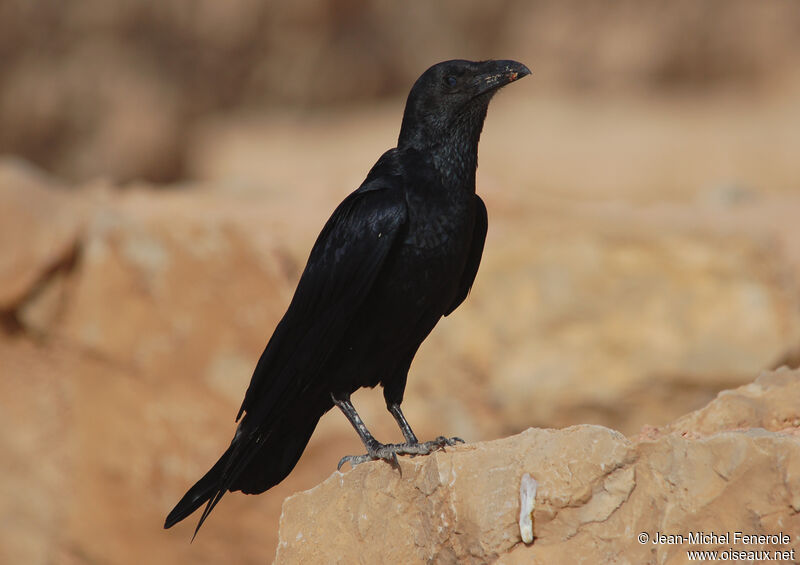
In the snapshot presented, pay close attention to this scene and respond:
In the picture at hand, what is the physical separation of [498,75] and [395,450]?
5.07 feet

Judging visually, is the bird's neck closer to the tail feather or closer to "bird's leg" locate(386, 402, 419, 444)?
"bird's leg" locate(386, 402, 419, 444)

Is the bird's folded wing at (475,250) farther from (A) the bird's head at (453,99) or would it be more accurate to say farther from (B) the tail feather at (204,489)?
(B) the tail feather at (204,489)

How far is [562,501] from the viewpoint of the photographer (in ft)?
10.5

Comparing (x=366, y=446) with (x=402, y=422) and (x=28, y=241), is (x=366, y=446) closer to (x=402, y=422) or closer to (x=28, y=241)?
(x=402, y=422)

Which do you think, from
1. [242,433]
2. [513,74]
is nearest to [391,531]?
[242,433]

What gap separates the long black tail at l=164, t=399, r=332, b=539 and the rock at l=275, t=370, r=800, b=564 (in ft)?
1.34

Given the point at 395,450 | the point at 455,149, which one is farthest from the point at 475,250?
the point at 395,450

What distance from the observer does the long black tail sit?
13.2 feet

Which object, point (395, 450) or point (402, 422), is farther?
point (402, 422)

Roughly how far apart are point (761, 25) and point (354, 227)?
13.0 m

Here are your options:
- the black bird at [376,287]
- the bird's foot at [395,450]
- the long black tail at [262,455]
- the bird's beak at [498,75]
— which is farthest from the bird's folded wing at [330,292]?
the bird's beak at [498,75]

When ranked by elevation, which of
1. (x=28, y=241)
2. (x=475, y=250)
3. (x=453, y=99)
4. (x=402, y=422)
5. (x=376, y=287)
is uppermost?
(x=28, y=241)

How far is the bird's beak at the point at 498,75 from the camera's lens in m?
4.20

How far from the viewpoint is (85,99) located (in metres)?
14.0
